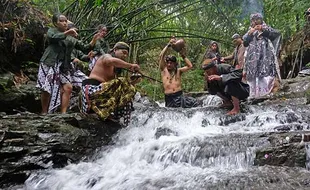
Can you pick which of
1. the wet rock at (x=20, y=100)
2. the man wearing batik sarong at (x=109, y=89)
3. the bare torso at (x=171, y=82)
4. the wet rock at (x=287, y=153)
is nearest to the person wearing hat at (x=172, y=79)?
the bare torso at (x=171, y=82)

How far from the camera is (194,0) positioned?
25.5 feet

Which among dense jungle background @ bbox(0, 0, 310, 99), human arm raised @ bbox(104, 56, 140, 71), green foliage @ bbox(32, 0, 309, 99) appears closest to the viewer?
human arm raised @ bbox(104, 56, 140, 71)

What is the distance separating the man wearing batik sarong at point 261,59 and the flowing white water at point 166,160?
1.67m

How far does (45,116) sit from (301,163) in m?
2.94

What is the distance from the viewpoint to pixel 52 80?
15.6 ft

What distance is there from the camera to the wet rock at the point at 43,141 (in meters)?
3.58

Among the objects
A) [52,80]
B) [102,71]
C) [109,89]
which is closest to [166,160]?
[109,89]

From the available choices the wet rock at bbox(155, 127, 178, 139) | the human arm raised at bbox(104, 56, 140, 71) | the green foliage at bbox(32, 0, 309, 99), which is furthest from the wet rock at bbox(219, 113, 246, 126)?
the green foliage at bbox(32, 0, 309, 99)

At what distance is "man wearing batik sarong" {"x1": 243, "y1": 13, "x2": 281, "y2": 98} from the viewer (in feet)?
21.4

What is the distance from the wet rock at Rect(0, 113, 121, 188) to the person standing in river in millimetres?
559

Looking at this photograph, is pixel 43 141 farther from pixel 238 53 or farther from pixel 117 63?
pixel 238 53

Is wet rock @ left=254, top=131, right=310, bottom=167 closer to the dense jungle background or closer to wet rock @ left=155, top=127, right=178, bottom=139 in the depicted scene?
wet rock @ left=155, top=127, right=178, bottom=139

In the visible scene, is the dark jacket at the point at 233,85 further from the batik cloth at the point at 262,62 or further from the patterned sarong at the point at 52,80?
Answer: the patterned sarong at the point at 52,80

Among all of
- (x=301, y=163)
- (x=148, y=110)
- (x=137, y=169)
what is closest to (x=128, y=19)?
(x=148, y=110)
